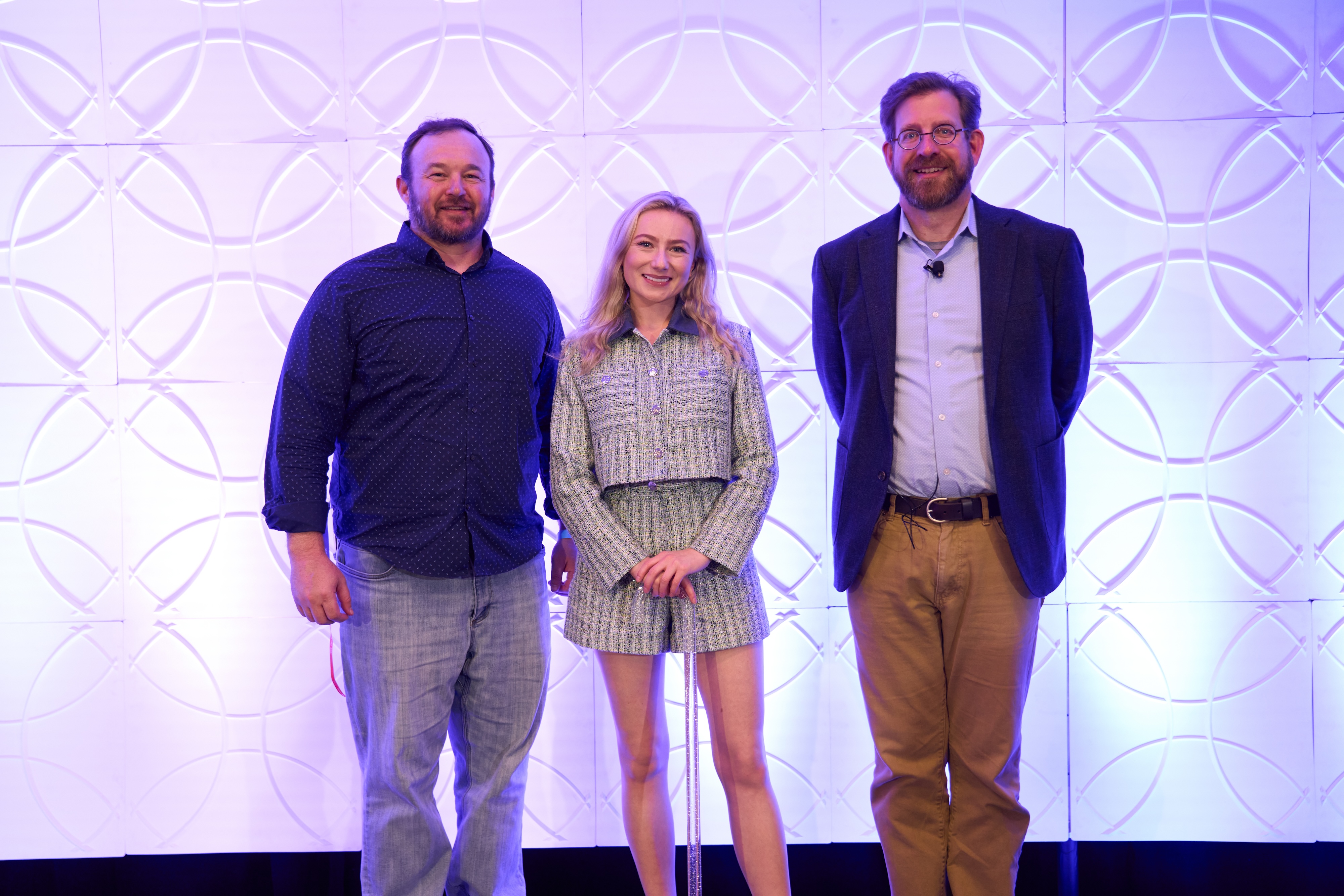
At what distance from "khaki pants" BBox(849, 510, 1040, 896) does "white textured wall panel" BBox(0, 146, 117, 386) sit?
2.37 meters

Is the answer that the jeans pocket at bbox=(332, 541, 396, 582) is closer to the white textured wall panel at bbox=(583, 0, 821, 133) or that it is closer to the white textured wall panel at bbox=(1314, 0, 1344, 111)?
the white textured wall panel at bbox=(583, 0, 821, 133)

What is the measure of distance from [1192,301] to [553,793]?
96.3 inches

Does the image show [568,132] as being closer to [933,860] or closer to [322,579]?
[322,579]

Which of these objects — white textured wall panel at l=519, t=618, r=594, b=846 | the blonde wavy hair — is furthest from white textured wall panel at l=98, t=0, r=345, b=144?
white textured wall panel at l=519, t=618, r=594, b=846

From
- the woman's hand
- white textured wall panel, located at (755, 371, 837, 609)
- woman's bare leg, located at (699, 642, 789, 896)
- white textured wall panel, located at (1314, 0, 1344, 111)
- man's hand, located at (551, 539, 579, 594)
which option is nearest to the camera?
the woman's hand

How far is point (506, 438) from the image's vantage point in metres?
2.05

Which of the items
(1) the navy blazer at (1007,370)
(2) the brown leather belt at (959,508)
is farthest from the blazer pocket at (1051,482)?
(2) the brown leather belt at (959,508)

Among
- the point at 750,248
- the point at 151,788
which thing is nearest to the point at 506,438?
the point at 750,248

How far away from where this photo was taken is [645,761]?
2041 mm

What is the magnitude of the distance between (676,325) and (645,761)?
3.44 ft

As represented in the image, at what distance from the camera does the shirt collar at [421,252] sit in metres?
2.08

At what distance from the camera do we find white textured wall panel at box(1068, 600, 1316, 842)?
2.56 meters

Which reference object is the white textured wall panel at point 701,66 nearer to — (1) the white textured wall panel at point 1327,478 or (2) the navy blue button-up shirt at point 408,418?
(2) the navy blue button-up shirt at point 408,418

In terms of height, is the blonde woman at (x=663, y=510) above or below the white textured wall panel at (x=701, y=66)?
below
